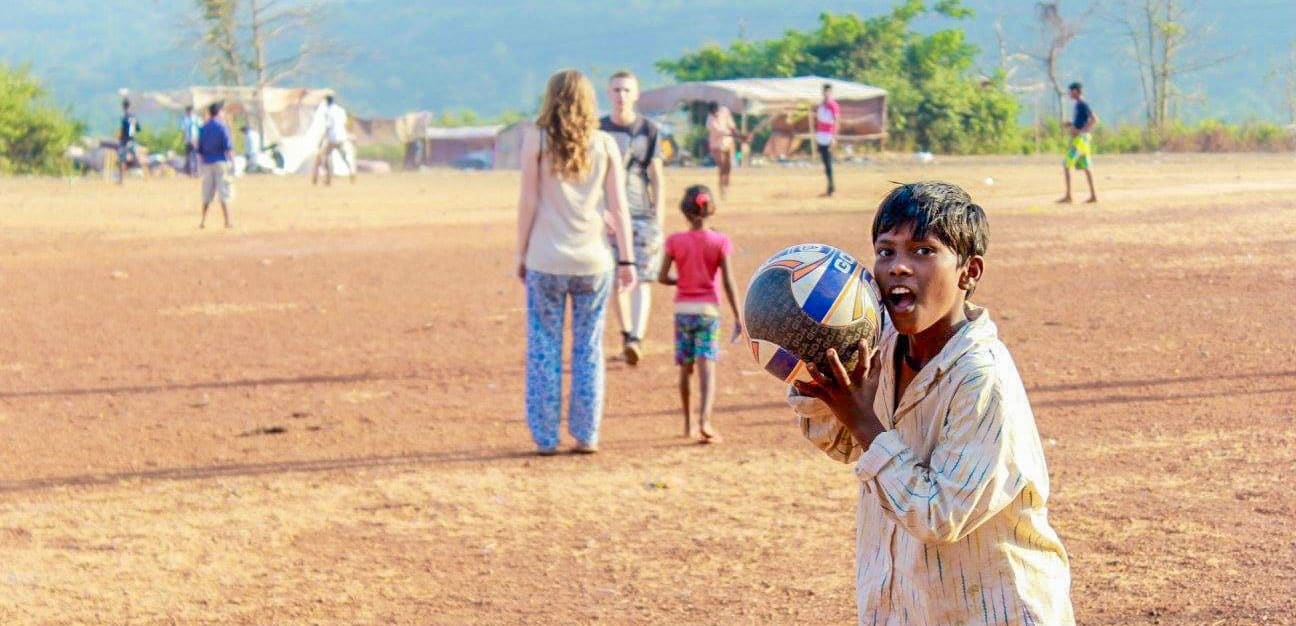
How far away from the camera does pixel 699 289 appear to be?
781 cm

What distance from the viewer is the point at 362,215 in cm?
2567

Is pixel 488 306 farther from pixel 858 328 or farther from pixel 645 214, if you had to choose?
pixel 858 328

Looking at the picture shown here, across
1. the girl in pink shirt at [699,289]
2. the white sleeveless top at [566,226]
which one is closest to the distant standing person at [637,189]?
the girl in pink shirt at [699,289]

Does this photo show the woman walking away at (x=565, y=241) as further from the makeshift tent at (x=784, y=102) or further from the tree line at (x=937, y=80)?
the makeshift tent at (x=784, y=102)

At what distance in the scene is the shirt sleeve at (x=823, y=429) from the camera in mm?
3078

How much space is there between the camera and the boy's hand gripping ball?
2.99 m

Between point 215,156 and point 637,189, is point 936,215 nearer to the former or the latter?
point 637,189

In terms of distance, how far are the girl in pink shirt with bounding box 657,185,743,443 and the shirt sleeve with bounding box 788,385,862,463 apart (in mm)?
4597

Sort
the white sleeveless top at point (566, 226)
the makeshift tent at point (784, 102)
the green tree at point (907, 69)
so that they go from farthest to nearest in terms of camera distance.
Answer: the green tree at point (907, 69)
the makeshift tent at point (784, 102)
the white sleeveless top at point (566, 226)

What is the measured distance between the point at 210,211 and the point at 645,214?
1833cm

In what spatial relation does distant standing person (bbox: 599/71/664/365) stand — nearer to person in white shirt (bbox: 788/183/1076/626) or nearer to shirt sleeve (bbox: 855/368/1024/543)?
person in white shirt (bbox: 788/183/1076/626)

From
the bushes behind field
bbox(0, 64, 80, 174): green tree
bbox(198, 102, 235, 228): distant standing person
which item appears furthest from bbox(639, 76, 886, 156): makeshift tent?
bbox(198, 102, 235, 228): distant standing person

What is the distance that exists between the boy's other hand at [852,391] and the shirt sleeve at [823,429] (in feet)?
0.13

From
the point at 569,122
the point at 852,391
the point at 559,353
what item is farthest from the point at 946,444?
the point at 559,353
